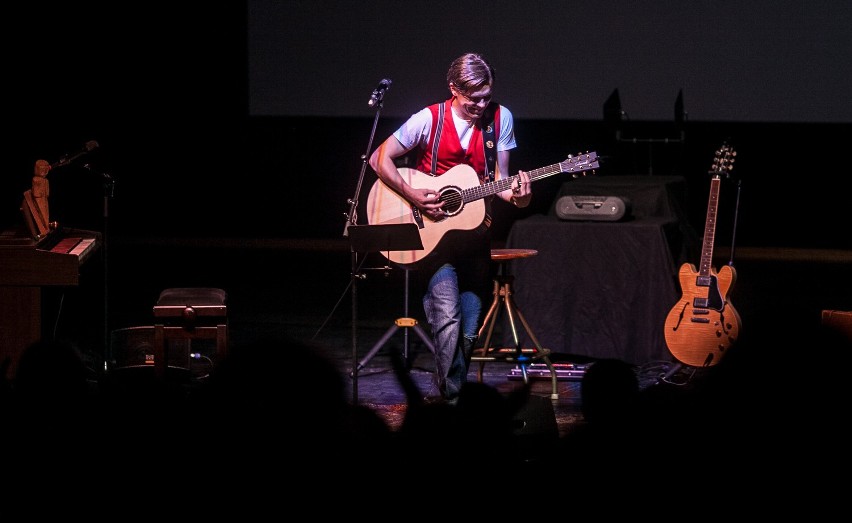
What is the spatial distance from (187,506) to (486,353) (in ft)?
12.7

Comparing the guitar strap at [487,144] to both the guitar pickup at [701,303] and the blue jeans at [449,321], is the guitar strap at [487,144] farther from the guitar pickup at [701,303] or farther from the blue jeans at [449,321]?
the guitar pickup at [701,303]

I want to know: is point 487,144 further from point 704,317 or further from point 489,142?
point 704,317

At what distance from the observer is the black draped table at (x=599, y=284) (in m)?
5.99

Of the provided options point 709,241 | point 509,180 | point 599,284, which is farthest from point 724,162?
point 509,180

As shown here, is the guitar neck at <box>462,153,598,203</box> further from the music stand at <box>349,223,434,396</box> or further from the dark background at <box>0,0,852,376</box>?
the dark background at <box>0,0,852,376</box>

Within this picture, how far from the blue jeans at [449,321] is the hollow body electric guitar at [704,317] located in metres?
1.55

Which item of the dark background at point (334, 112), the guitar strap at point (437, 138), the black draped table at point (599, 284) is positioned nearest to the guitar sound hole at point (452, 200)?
the guitar strap at point (437, 138)

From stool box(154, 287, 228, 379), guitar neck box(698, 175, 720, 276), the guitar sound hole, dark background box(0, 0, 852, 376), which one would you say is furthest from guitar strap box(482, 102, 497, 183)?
dark background box(0, 0, 852, 376)

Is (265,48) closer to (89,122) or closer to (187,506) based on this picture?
(89,122)

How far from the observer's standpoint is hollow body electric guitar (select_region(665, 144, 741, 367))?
18.4ft

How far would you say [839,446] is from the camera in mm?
1947

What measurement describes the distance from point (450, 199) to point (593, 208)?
5.70ft

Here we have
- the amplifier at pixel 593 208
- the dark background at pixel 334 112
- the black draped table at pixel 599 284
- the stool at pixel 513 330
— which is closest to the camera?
the stool at pixel 513 330

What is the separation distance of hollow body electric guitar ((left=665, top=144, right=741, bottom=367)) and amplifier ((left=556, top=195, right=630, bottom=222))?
0.61 metres
